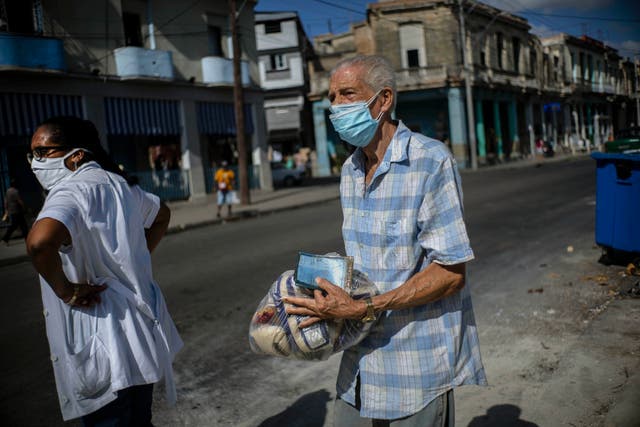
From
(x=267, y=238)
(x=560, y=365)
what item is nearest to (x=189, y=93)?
(x=267, y=238)

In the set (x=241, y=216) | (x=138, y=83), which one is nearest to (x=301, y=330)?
(x=241, y=216)

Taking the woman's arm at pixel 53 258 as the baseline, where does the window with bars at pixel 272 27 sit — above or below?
above

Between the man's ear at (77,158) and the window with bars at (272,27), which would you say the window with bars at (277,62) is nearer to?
the window with bars at (272,27)

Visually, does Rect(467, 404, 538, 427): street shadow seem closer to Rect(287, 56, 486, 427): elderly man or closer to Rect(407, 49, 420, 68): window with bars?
Rect(287, 56, 486, 427): elderly man

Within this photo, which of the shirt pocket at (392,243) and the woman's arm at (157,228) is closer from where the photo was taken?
the shirt pocket at (392,243)

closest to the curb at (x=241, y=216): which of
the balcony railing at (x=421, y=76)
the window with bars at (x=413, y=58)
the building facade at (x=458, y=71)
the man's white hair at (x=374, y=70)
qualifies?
the man's white hair at (x=374, y=70)

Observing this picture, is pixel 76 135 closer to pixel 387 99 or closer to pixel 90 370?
pixel 90 370

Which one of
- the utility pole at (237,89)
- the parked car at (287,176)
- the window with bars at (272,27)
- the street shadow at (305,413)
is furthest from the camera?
the window with bars at (272,27)

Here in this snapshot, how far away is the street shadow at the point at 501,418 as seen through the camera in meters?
3.19

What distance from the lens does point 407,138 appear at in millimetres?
1941

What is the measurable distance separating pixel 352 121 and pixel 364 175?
0.71 ft

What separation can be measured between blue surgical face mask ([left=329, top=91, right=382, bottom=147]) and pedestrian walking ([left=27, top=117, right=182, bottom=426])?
100 centimetres

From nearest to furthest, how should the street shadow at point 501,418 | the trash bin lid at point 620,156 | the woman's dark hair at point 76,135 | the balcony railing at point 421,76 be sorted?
the woman's dark hair at point 76,135 → the street shadow at point 501,418 → the trash bin lid at point 620,156 → the balcony railing at point 421,76

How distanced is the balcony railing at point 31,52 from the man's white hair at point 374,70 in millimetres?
15932
